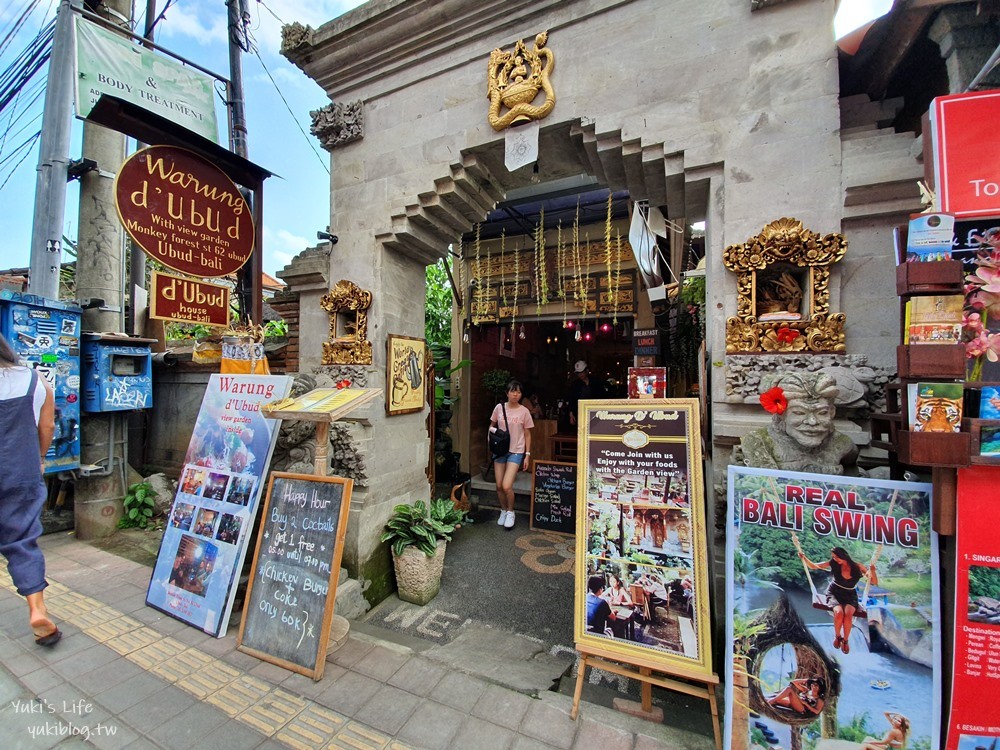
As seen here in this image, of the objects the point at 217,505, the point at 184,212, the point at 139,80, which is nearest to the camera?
the point at 217,505

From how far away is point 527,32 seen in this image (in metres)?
3.37

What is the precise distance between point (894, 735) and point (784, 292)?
2399 millimetres

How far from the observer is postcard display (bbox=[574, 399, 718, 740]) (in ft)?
6.99

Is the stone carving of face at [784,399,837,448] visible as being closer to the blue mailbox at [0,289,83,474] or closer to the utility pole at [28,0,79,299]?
the blue mailbox at [0,289,83,474]

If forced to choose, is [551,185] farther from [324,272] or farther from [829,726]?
[829,726]

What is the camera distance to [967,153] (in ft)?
5.90

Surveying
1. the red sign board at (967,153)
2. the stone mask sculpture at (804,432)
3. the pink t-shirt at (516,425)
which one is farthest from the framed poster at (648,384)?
the red sign board at (967,153)

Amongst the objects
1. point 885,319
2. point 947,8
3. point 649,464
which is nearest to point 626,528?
point 649,464

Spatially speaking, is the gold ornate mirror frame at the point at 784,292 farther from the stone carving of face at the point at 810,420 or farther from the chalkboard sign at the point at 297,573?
the chalkboard sign at the point at 297,573

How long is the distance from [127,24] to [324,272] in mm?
5237

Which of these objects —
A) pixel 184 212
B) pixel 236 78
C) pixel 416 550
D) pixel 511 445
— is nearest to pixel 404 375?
pixel 416 550

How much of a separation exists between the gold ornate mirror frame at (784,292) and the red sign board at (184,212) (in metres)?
4.52

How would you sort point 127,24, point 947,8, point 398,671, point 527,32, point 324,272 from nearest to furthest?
point 947,8 < point 398,671 < point 527,32 < point 324,272 < point 127,24

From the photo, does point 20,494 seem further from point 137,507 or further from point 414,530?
point 414,530
